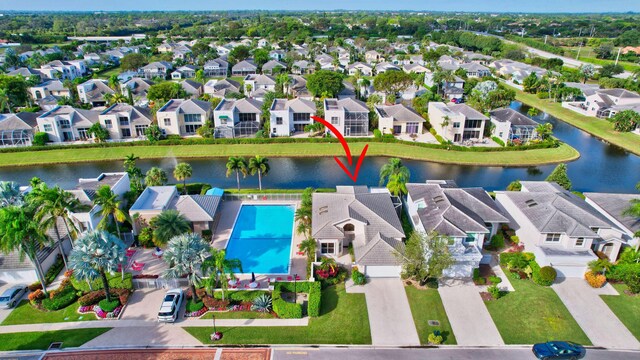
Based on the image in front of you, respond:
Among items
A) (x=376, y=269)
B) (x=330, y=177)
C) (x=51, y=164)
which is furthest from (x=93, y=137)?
(x=376, y=269)

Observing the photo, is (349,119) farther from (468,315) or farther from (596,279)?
A: (468,315)

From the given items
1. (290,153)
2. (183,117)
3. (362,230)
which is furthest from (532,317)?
(183,117)

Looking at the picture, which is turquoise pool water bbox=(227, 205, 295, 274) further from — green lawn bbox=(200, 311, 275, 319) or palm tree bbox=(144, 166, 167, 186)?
palm tree bbox=(144, 166, 167, 186)

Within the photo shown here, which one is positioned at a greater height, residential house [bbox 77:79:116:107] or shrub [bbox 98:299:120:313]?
residential house [bbox 77:79:116:107]

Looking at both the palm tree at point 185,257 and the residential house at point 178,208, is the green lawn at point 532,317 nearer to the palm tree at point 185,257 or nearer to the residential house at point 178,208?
the palm tree at point 185,257

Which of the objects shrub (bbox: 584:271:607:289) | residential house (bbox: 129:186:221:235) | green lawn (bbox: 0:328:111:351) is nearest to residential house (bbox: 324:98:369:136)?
residential house (bbox: 129:186:221:235)
